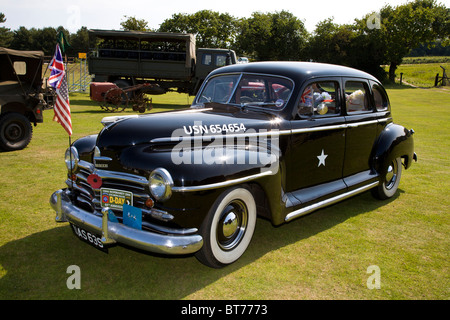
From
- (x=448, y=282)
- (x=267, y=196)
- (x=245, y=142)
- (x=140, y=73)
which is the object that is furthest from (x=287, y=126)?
(x=140, y=73)

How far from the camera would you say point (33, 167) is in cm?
664

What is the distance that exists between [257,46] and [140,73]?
34964 millimetres

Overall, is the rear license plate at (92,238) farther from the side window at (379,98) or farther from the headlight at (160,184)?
the side window at (379,98)

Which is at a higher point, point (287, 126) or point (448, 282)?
point (287, 126)

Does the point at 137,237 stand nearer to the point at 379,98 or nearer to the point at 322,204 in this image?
the point at 322,204

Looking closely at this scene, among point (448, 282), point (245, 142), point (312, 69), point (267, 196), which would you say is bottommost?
point (448, 282)

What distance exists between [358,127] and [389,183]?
140 centimetres

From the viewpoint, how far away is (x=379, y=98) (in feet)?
18.2

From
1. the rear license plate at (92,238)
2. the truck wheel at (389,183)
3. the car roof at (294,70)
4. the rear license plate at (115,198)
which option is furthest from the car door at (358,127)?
the rear license plate at (92,238)

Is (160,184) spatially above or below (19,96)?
below

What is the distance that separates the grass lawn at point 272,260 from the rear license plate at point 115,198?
24.6 inches

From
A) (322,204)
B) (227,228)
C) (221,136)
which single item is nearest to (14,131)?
(221,136)

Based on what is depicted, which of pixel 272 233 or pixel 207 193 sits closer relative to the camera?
pixel 207 193
